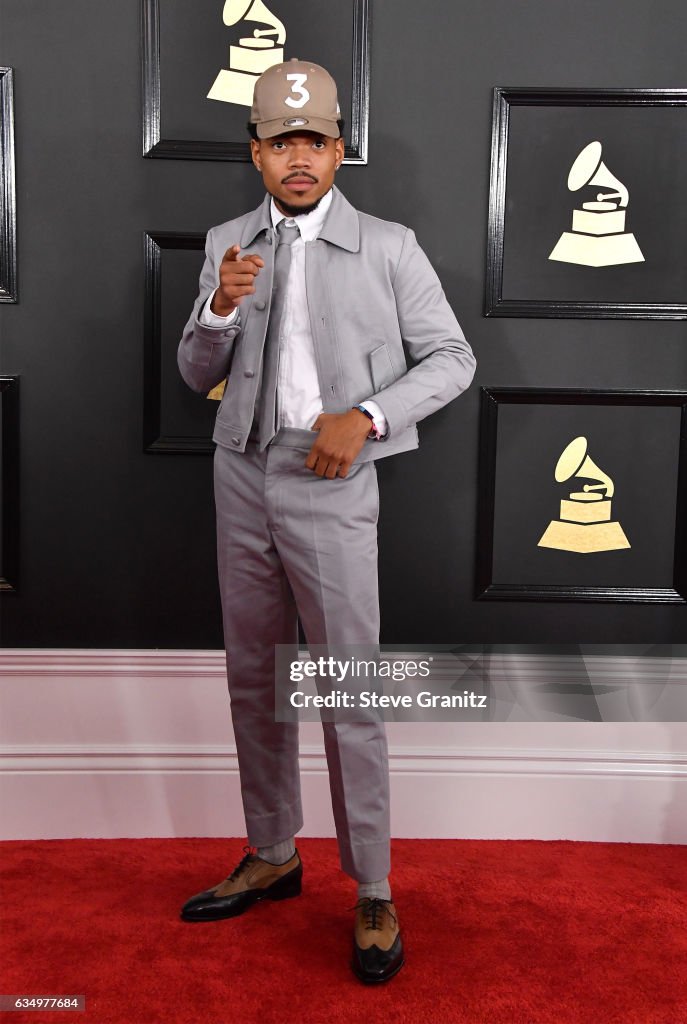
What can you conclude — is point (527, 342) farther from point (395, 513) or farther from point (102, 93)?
point (102, 93)

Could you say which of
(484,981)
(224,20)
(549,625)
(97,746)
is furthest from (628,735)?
(224,20)

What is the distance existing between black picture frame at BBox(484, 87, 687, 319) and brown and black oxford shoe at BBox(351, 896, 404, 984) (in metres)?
1.36

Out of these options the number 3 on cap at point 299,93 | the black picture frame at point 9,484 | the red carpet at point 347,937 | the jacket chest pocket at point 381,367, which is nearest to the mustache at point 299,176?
the number 3 on cap at point 299,93

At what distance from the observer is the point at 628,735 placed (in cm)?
236

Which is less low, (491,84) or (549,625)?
(491,84)

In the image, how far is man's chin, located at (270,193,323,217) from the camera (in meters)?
1.77

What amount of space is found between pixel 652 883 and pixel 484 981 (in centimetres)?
59

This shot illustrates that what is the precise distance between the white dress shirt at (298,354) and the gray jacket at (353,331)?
3cm

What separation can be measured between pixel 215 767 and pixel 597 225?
1.63 m

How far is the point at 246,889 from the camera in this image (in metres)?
2.00

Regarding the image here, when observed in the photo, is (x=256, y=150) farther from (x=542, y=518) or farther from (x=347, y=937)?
(x=347, y=937)

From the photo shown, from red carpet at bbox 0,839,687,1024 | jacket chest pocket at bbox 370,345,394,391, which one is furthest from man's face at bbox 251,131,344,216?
red carpet at bbox 0,839,687,1024

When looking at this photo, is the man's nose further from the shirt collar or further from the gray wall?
the gray wall

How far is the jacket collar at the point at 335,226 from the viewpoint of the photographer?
70.6 inches
